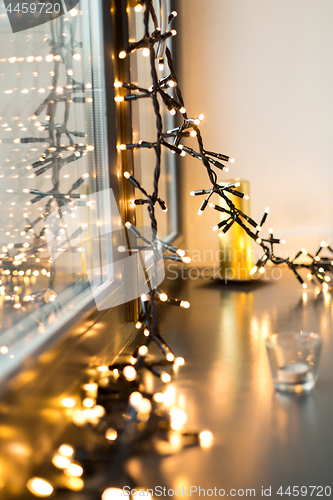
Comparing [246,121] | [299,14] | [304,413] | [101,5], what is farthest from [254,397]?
[299,14]

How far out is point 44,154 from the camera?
49 centimetres

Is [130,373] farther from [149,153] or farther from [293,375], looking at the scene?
[149,153]

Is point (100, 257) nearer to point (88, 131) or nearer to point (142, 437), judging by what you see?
point (88, 131)

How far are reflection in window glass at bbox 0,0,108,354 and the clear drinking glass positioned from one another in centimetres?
26

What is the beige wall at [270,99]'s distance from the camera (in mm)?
1210

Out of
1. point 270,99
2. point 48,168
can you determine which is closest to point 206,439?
point 48,168

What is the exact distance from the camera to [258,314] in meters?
0.83

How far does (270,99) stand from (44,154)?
0.93 m

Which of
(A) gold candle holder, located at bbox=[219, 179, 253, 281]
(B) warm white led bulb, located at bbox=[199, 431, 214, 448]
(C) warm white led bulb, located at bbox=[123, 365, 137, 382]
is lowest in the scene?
(B) warm white led bulb, located at bbox=[199, 431, 214, 448]

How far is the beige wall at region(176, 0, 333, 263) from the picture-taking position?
1.21m

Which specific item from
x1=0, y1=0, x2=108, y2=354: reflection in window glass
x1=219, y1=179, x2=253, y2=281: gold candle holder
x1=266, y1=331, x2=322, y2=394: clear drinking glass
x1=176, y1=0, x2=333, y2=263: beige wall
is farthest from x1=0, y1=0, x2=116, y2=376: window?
x1=176, y1=0, x2=333, y2=263: beige wall

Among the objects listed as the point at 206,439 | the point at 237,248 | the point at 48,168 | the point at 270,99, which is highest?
the point at 270,99

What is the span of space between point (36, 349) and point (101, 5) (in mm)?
489

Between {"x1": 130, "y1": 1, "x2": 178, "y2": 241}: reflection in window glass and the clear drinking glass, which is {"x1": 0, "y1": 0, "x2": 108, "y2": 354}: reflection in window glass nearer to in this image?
{"x1": 130, "y1": 1, "x2": 178, "y2": 241}: reflection in window glass
